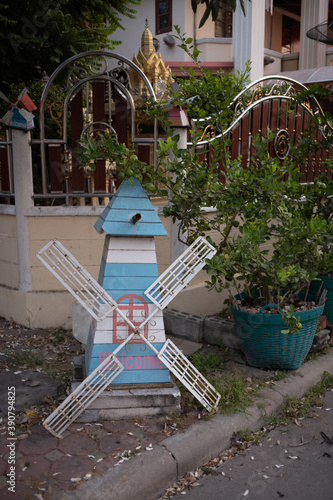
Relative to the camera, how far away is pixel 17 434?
3309 millimetres

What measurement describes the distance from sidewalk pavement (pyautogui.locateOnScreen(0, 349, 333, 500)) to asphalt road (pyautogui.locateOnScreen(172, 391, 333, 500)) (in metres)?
0.17

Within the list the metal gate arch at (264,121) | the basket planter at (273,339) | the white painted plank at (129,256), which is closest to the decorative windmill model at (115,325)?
the white painted plank at (129,256)

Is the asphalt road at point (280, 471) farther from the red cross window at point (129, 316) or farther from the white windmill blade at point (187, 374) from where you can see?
the red cross window at point (129, 316)

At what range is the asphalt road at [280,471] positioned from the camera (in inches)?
116

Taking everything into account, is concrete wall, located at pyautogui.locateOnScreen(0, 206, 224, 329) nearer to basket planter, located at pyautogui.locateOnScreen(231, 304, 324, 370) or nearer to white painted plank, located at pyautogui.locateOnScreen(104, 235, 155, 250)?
basket planter, located at pyautogui.locateOnScreen(231, 304, 324, 370)

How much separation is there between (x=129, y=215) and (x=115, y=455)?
1.68 meters

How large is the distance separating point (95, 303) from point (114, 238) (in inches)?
20.3

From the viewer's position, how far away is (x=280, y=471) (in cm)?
316

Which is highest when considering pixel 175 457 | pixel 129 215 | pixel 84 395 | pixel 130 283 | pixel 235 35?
pixel 235 35

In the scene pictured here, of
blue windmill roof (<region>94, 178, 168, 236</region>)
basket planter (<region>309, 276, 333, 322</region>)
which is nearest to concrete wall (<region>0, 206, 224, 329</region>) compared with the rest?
basket planter (<region>309, 276, 333, 322</region>)

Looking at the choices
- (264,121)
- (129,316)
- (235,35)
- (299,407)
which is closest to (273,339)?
(299,407)

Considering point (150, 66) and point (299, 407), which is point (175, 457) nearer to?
point (299, 407)

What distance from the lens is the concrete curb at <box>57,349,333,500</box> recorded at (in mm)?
2762

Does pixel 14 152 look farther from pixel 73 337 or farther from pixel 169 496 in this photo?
pixel 169 496
